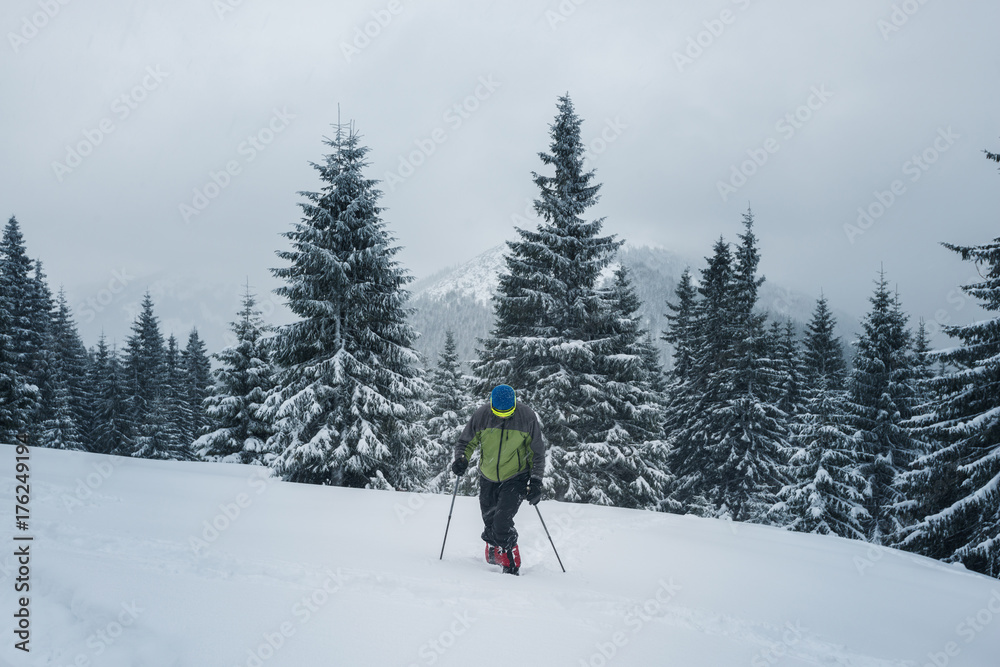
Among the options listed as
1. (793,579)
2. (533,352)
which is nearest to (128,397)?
(533,352)

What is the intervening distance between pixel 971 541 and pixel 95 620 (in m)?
16.6

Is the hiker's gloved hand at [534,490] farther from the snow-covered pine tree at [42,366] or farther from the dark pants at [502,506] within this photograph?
the snow-covered pine tree at [42,366]

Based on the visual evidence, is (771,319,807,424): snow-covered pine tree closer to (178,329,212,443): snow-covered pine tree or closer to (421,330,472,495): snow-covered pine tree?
(421,330,472,495): snow-covered pine tree

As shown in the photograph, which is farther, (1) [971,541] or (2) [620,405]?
(2) [620,405]

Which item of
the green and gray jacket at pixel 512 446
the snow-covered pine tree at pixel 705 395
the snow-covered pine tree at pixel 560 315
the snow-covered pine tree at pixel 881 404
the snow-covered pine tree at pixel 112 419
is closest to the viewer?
the green and gray jacket at pixel 512 446

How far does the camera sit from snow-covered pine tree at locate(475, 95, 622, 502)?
16.8 m

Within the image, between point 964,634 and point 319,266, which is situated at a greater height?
point 319,266

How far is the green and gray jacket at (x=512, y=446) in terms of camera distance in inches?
247

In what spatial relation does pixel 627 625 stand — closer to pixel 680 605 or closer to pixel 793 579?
pixel 680 605

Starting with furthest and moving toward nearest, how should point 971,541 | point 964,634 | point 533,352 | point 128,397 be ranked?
point 128,397, point 533,352, point 971,541, point 964,634

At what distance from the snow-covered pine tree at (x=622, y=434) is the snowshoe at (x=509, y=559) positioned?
10.8m

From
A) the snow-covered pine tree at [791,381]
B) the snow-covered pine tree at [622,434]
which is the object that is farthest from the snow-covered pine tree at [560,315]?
the snow-covered pine tree at [791,381]

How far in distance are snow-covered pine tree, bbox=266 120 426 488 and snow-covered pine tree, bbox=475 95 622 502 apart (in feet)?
11.5

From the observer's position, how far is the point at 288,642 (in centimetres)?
381
